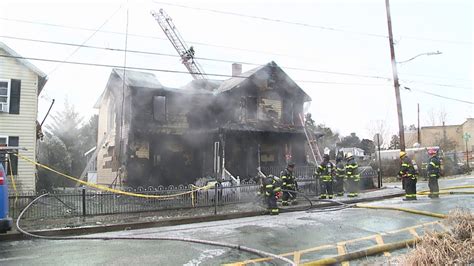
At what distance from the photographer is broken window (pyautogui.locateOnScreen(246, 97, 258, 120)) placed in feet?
67.4

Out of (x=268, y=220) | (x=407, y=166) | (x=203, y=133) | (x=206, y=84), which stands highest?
(x=206, y=84)

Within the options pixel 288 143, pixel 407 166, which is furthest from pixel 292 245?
pixel 288 143

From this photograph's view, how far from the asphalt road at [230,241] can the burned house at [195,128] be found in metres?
A: 8.88

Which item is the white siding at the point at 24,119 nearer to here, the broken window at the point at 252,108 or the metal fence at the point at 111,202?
the metal fence at the point at 111,202

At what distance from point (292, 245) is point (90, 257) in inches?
129

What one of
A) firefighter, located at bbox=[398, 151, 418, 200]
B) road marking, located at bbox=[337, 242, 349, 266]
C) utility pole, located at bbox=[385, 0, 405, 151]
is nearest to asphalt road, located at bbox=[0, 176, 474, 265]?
road marking, located at bbox=[337, 242, 349, 266]

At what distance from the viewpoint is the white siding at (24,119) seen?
564 inches

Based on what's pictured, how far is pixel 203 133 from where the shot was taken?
19203 millimetres

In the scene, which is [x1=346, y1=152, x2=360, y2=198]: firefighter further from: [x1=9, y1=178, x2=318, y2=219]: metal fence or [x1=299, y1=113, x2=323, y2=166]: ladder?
[x1=299, y1=113, x2=323, y2=166]: ladder

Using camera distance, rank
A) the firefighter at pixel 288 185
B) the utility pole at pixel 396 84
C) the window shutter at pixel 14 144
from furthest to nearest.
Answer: the utility pole at pixel 396 84
the window shutter at pixel 14 144
the firefighter at pixel 288 185

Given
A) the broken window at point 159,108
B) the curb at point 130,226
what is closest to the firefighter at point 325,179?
the curb at point 130,226

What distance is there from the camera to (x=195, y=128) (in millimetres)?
19578

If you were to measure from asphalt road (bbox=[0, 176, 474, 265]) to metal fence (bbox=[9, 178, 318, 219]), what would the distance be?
7.55 feet

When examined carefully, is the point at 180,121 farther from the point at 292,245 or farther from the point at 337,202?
the point at 292,245
